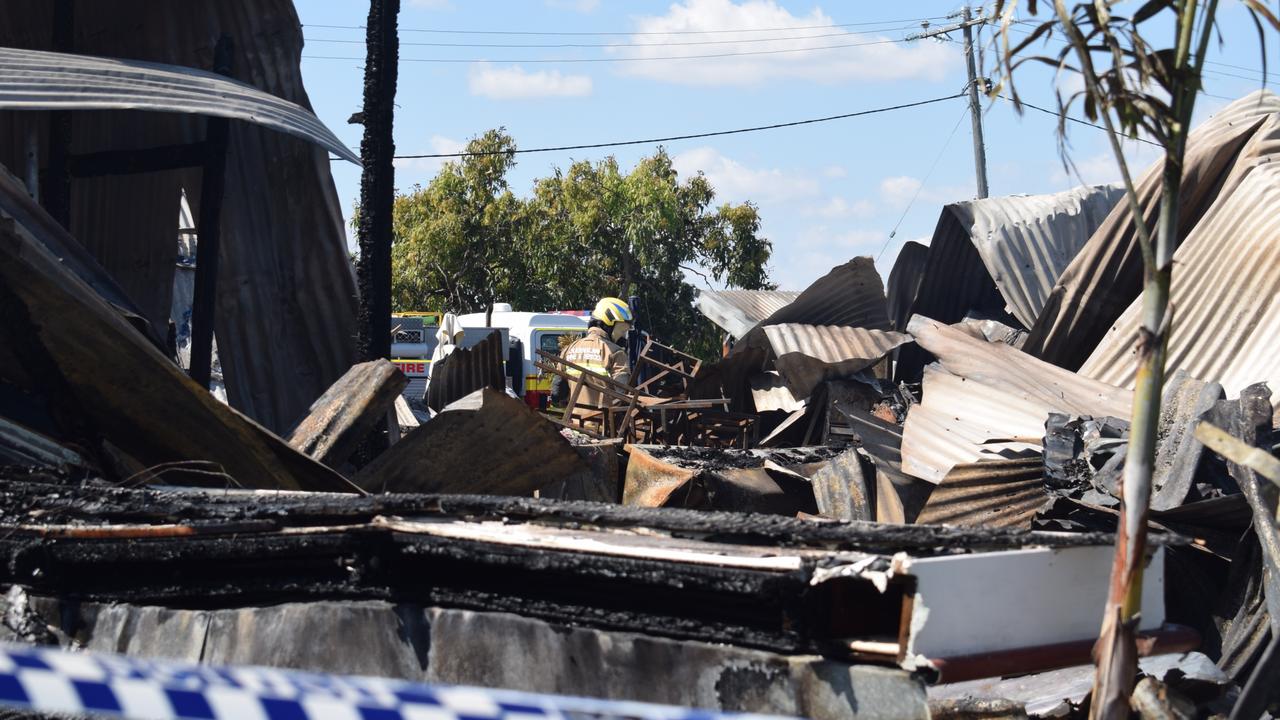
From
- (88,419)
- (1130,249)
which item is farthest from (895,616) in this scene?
(1130,249)

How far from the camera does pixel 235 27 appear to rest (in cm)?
722

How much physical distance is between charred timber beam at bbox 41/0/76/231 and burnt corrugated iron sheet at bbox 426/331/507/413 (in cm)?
254

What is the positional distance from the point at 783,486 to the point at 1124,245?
250 centimetres

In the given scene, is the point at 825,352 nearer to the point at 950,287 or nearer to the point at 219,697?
the point at 950,287

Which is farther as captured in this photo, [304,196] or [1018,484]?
[304,196]

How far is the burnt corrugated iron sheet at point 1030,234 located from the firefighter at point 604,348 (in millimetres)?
3687

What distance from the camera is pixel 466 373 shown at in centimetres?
664

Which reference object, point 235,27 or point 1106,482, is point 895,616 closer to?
point 1106,482

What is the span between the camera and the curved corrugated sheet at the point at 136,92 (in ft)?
16.1

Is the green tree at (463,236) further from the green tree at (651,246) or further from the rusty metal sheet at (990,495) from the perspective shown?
the rusty metal sheet at (990,495)

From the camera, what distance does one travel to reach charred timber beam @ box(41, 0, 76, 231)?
6.92 meters

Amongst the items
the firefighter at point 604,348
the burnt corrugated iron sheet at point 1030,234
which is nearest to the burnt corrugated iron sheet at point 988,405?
the burnt corrugated iron sheet at point 1030,234

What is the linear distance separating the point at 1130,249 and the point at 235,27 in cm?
568

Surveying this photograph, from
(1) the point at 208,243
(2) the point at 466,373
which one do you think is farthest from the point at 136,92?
(2) the point at 466,373
